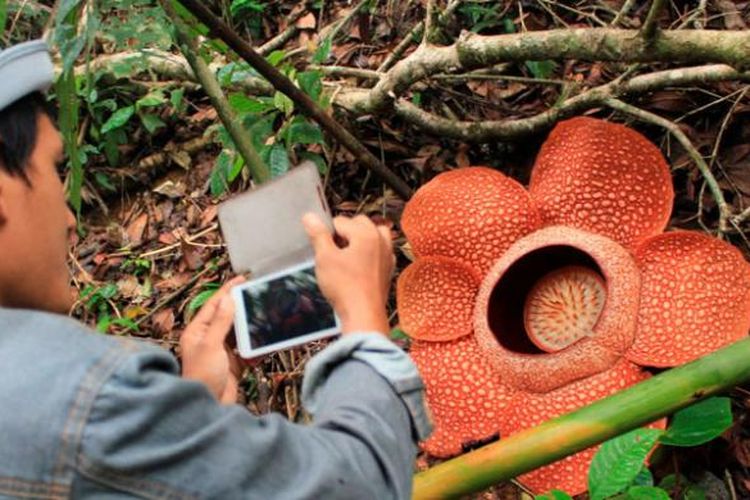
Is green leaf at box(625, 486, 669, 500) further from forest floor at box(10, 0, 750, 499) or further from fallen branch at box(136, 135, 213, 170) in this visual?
fallen branch at box(136, 135, 213, 170)

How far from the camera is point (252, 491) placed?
3.36 ft

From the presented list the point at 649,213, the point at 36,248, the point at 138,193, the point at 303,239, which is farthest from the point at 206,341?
the point at 138,193

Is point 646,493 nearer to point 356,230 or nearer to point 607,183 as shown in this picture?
point 607,183

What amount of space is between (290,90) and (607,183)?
2.27 feet

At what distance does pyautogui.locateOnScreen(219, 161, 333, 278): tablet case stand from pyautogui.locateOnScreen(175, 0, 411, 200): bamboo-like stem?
1.57 feet

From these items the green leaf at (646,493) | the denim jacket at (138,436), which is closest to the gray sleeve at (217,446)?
the denim jacket at (138,436)

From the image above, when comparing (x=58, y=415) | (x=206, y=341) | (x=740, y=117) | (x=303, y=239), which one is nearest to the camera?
(x=58, y=415)

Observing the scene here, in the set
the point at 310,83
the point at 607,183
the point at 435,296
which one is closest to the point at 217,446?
the point at 435,296

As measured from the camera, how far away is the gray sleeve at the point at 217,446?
965 mm

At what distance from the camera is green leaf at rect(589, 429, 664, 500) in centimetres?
151

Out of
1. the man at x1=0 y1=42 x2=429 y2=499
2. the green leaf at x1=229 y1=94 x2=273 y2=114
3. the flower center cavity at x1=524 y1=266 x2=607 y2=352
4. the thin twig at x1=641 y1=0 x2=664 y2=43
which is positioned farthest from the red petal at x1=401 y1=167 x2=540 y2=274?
the man at x1=0 y1=42 x2=429 y2=499

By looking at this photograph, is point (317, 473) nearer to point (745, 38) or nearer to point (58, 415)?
point (58, 415)

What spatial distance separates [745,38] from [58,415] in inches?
54.0

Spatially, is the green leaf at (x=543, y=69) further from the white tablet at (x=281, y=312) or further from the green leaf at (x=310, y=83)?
the white tablet at (x=281, y=312)
